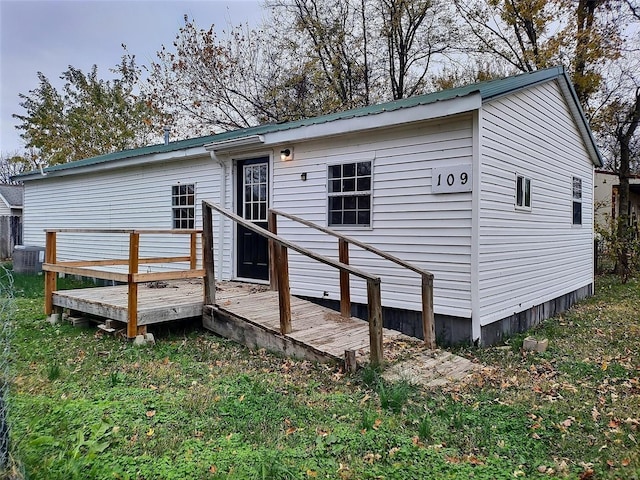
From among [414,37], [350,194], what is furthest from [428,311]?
[414,37]

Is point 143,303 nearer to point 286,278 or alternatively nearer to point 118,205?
point 286,278

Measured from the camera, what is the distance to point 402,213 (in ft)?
18.9

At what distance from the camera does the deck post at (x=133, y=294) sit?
15.4ft

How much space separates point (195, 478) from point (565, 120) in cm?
895

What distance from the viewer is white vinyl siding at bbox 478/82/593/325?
213 inches

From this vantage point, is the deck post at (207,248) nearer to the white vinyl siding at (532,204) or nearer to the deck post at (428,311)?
the deck post at (428,311)

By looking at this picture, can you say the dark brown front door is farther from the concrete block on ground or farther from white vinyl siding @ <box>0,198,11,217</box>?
white vinyl siding @ <box>0,198,11,217</box>

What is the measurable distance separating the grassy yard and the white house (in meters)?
1.27

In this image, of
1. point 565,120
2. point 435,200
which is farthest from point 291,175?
point 565,120

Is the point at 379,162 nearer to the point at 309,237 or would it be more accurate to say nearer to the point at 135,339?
the point at 309,237

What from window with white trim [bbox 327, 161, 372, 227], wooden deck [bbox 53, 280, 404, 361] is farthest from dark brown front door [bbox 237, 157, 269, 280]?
window with white trim [bbox 327, 161, 372, 227]

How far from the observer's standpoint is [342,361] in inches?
156

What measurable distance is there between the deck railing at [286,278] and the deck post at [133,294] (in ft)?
2.52

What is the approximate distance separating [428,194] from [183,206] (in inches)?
205
